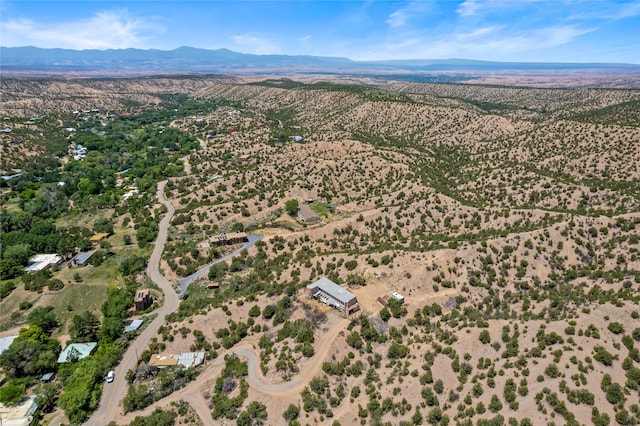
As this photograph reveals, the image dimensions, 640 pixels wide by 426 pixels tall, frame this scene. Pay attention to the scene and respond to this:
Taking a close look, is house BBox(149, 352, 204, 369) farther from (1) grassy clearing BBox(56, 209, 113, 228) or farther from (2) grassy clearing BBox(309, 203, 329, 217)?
(1) grassy clearing BBox(56, 209, 113, 228)

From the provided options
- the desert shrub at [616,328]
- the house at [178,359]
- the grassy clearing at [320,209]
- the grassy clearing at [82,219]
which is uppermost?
the desert shrub at [616,328]

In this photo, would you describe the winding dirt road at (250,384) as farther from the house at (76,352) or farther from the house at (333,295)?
the house at (76,352)

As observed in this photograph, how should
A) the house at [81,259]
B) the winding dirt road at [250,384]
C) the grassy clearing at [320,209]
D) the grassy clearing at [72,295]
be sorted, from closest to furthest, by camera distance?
the winding dirt road at [250,384]
the grassy clearing at [72,295]
the house at [81,259]
the grassy clearing at [320,209]

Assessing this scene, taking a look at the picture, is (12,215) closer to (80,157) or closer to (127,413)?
(80,157)

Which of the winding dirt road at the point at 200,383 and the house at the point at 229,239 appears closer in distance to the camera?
the winding dirt road at the point at 200,383

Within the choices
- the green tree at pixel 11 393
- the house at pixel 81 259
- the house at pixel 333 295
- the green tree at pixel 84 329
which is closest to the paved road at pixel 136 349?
the green tree at pixel 84 329

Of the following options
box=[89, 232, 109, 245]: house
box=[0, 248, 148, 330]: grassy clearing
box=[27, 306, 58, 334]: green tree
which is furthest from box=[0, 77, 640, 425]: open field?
box=[27, 306, 58, 334]: green tree

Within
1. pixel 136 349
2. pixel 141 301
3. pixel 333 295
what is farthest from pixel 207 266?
pixel 333 295
